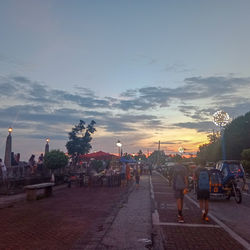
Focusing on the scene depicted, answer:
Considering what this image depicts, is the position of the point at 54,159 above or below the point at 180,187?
above

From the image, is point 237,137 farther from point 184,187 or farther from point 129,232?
point 129,232

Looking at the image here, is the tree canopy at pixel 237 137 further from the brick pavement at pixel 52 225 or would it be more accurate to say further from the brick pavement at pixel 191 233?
the brick pavement at pixel 191 233

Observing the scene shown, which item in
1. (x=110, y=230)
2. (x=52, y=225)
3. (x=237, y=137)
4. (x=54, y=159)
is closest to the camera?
(x=110, y=230)

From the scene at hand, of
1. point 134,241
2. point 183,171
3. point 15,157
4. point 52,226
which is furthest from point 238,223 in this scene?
point 15,157

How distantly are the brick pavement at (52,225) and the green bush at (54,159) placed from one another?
13.8m

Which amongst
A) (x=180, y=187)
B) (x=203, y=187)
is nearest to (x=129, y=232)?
(x=180, y=187)

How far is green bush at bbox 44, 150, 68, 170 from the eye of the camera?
1044 inches

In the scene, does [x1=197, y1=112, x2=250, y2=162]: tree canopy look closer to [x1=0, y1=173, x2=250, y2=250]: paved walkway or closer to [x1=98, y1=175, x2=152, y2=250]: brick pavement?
[x1=0, y1=173, x2=250, y2=250]: paved walkway

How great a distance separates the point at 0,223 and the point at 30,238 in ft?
7.84

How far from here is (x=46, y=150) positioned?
27.8 metres

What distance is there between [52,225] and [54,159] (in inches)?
726

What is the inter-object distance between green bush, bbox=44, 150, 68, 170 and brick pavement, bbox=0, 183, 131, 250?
1379 cm

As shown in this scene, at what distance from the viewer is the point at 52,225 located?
338 inches

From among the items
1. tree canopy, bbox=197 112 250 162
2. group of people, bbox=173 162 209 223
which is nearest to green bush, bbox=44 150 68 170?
group of people, bbox=173 162 209 223
